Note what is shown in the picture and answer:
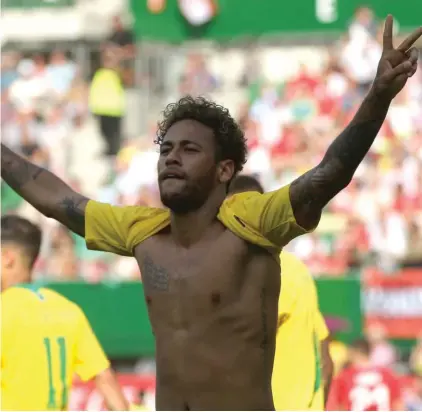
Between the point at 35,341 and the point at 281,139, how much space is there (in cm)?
1108

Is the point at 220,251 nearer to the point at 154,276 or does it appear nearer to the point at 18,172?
the point at 154,276

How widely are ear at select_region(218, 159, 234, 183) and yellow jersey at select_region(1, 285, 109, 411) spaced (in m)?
2.08

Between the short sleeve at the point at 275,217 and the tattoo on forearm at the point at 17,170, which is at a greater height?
the tattoo on forearm at the point at 17,170

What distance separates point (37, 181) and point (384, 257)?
961 cm

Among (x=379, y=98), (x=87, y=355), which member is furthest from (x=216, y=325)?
(x=87, y=355)

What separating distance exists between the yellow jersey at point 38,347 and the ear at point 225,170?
6.82 feet

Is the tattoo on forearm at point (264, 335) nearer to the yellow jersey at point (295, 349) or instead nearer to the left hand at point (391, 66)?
the left hand at point (391, 66)

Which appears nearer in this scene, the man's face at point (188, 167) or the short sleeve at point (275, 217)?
the short sleeve at point (275, 217)

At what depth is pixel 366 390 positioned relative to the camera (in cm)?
948

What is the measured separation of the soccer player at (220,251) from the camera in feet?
14.5

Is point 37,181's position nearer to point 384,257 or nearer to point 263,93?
point 384,257

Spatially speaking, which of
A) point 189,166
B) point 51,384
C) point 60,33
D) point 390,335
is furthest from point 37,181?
point 60,33

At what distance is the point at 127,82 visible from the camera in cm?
1944

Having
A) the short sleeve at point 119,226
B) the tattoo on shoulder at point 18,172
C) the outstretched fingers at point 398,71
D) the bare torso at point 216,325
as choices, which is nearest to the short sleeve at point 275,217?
the bare torso at point 216,325
